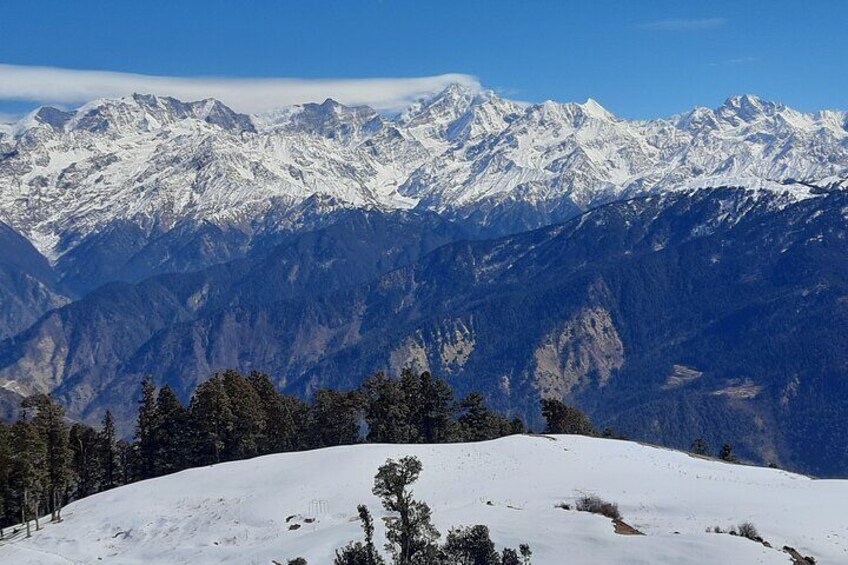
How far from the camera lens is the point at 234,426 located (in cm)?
14400

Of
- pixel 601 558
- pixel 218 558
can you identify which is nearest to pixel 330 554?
pixel 218 558

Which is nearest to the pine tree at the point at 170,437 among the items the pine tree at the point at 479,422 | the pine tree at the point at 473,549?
the pine tree at the point at 479,422

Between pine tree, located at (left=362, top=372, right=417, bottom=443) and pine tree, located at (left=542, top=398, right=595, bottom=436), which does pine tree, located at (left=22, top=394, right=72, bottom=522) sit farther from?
pine tree, located at (left=542, top=398, right=595, bottom=436)

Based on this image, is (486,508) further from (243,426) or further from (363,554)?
(243,426)

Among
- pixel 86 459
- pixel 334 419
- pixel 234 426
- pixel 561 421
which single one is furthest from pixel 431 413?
pixel 86 459

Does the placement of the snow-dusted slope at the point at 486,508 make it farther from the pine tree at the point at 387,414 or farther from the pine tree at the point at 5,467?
the pine tree at the point at 387,414

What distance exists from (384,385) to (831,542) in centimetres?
8352

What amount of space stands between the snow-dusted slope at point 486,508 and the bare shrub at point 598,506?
1.27 metres

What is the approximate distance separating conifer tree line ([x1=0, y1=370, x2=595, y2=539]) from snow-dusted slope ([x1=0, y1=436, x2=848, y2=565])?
16585 millimetres

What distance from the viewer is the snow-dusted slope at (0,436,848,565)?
83188 millimetres

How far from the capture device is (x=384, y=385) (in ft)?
524

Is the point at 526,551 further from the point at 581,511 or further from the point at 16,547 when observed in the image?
the point at 16,547

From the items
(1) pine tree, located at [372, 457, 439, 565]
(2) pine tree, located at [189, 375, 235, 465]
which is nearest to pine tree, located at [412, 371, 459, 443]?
(2) pine tree, located at [189, 375, 235, 465]

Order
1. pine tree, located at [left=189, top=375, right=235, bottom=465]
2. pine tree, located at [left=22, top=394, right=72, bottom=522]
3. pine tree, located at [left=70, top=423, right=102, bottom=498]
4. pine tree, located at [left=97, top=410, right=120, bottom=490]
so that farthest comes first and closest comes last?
pine tree, located at [left=97, top=410, right=120, bottom=490], pine tree, located at [left=189, top=375, right=235, bottom=465], pine tree, located at [left=70, top=423, right=102, bottom=498], pine tree, located at [left=22, top=394, right=72, bottom=522]
